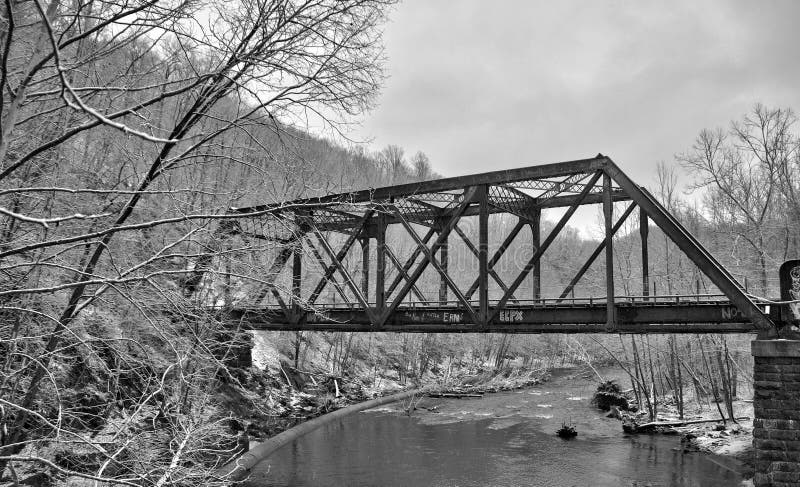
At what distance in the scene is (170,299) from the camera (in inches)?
196

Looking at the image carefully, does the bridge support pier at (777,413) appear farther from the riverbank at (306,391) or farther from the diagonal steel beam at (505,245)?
the riverbank at (306,391)

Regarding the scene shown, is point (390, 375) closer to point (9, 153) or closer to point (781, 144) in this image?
point (781, 144)

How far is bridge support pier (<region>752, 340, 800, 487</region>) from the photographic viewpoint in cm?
1262

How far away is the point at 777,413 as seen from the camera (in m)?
12.8

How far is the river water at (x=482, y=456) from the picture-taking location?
16641 millimetres

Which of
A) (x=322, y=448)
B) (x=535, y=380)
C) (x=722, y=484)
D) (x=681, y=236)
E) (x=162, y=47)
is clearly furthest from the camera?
(x=535, y=380)

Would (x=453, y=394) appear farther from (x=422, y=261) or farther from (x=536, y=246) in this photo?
(x=422, y=261)

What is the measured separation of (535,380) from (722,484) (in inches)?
1007

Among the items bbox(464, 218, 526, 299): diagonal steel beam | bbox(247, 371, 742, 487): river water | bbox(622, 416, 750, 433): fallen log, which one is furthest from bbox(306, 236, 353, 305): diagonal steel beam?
bbox(622, 416, 750, 433): fallen log

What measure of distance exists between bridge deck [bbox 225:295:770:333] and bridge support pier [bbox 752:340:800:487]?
1.03m

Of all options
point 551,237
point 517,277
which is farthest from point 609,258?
point 517,277

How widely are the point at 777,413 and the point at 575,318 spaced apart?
5.41 meters

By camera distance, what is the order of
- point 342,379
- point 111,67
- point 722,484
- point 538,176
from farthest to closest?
point 342,379
point 538,176
point 722,484
point 111,67

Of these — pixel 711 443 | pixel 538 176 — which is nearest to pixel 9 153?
pixel 538 176
